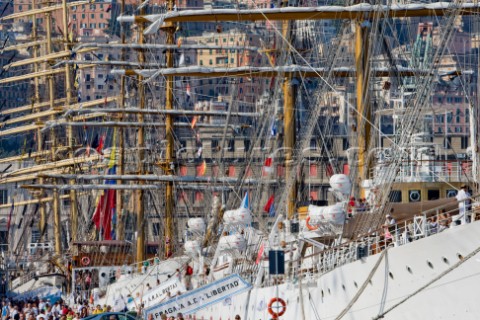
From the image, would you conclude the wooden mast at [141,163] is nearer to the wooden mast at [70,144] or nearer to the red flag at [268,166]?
the wooden mast at [70,144]

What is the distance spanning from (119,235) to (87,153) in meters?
7.02

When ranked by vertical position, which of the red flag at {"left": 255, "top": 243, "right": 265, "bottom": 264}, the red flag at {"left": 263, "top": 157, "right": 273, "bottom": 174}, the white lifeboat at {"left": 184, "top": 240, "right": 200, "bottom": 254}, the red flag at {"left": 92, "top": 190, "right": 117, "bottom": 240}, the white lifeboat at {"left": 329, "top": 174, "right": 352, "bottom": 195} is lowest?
the red flag at {"left": 92, "top": 190, "right": 117, "bottom": 240}

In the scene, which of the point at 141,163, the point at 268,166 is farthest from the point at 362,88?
the point at 141,163

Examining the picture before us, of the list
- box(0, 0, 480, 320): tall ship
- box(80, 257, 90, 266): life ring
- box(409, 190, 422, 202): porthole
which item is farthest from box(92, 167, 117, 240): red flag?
box(409, 190, 422, 202): porthole

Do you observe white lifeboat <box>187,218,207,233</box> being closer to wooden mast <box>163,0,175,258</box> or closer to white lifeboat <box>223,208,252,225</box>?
wooden mast <box>163,0,175,258</box>

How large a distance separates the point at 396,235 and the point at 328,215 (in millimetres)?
6634

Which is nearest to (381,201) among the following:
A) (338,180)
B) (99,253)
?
(338,180)

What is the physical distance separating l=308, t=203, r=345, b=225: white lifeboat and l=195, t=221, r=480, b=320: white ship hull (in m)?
1.85

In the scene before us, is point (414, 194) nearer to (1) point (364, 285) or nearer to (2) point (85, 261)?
(1) point (364, 285)

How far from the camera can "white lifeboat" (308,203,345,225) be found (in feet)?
137

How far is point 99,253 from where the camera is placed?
76062mm

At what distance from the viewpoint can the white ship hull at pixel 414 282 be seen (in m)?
33.8

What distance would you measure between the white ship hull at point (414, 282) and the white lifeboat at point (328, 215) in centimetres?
185

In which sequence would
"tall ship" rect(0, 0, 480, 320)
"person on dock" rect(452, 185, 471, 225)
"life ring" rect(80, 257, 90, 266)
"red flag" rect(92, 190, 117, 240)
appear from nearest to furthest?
"person on dock" rect(452, 185, 471, 225)
"tall ship" rect(0, 0, 480, 320)
"life ring" rect(80, 257, 90, 266)
"red flag" rect(92, 190, 117, 240)
